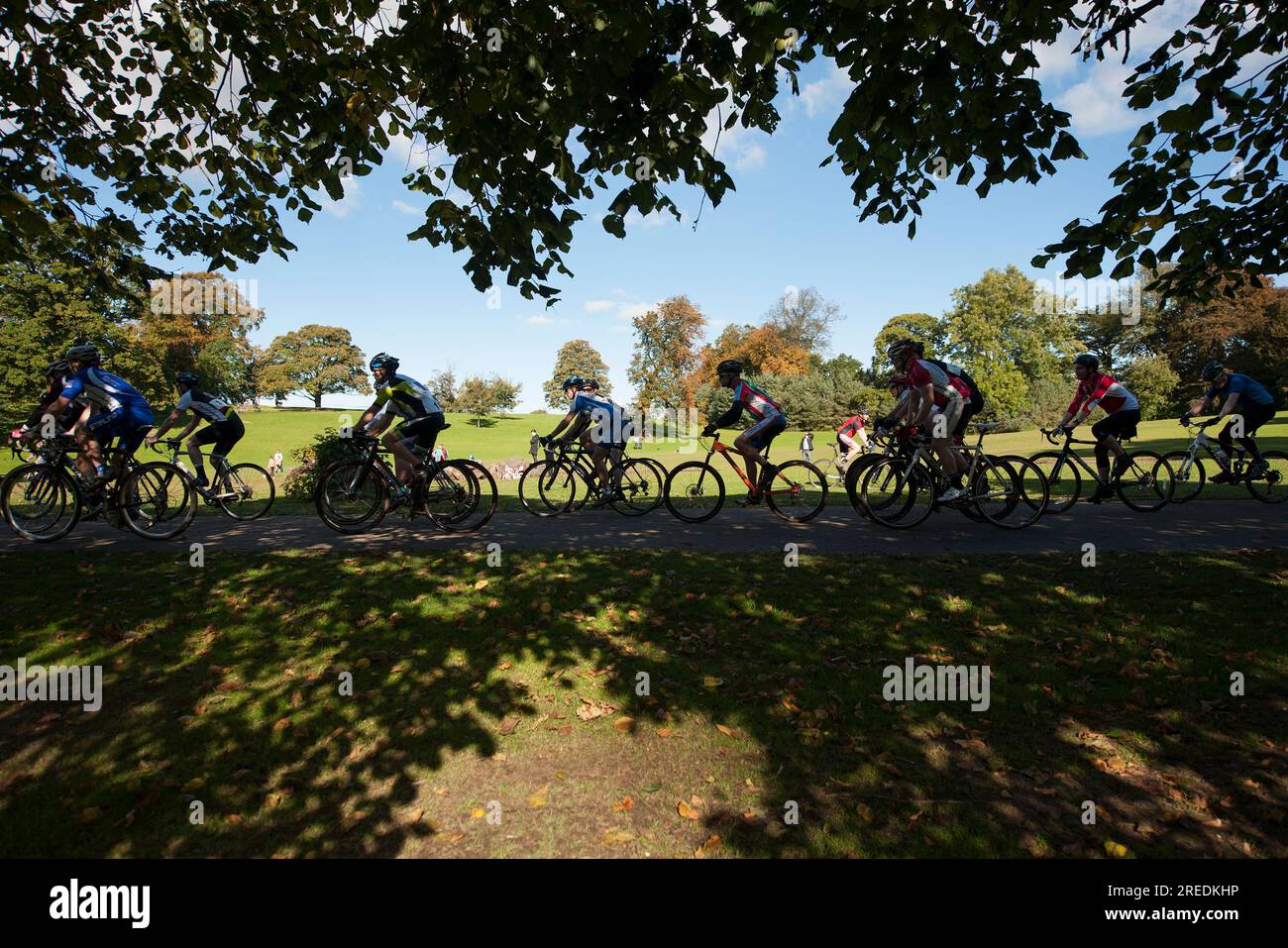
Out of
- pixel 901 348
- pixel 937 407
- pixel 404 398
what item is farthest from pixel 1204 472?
pixel 404 398

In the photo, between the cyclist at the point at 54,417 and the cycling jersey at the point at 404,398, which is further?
the cycling jersey at the point at 404,398

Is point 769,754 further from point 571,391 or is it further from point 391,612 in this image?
point 571,391

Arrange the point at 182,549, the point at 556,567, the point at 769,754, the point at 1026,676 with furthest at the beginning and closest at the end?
the point at 182,549 < the point at 556,567 < the point at 1026,676 < the point at 769,754

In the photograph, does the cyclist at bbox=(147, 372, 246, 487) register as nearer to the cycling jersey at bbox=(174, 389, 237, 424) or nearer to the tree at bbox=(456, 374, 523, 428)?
the cycling jersey at bbox=(174, 389, 237, 424)

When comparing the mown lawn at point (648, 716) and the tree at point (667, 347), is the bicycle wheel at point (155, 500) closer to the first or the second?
the mown lawn at point (648, 716)

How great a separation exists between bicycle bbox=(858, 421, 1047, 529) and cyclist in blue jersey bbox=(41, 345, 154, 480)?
10.7 meters

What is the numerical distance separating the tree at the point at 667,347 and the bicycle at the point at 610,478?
5789 centimetres

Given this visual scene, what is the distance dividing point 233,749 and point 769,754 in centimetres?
345

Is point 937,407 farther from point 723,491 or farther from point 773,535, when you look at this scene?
point 723,491

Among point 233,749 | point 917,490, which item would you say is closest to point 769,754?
point 233,749

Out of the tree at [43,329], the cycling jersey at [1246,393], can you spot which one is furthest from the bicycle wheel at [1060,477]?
the tree at [43,329]

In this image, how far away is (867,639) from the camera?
5.24 m

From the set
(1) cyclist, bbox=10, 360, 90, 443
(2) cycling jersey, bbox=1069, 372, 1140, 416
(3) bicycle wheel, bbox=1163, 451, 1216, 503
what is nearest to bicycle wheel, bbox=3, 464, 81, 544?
(1) cyclist, bbox=10, 360, 90, 443

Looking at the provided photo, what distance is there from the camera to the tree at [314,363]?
74562mm
